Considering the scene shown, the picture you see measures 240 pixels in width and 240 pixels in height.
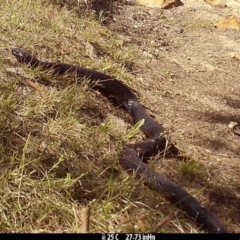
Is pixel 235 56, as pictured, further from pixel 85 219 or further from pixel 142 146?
pixel 85 219

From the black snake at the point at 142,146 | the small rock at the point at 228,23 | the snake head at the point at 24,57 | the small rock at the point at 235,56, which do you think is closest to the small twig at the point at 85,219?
the black snake at the point at 142,146

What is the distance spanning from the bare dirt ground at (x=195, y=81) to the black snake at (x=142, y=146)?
0.19m

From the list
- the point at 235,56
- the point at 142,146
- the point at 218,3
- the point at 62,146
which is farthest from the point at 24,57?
the point at 218,3

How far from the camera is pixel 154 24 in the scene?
636cm

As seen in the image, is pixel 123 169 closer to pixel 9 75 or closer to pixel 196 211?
pixel 196 211

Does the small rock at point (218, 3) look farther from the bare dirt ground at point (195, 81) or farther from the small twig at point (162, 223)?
the small twig at point (162, 223)

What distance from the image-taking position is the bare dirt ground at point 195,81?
10.6 ft

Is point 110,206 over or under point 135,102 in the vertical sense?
over

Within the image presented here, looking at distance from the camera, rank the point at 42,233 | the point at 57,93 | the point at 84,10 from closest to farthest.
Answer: the point at 42,233 → the point at 57,93 → the point at 84,10

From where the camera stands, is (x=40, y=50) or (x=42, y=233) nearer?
(x=42, y=233)

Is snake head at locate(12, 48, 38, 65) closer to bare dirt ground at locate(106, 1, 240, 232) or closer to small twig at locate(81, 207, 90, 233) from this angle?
bare dirt ground at locate(106, 1, 240, 232)

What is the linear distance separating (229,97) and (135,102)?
1.15 metres

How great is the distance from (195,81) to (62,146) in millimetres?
2284

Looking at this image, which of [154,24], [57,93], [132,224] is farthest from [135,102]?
[154,24]
